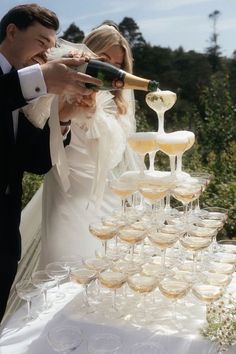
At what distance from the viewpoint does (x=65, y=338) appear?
1.62m

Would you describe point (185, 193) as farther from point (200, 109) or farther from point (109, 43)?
point (200, 109)

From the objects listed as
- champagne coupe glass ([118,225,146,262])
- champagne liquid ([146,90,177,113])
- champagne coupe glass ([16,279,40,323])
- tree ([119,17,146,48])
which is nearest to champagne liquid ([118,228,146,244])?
champagne coupe glass ([118,225,146,262])

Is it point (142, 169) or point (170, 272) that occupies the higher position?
point (142, 169)

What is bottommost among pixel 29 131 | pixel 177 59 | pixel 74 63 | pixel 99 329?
pixel 99 329

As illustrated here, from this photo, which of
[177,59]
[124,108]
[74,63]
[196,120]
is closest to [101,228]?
[74,63]

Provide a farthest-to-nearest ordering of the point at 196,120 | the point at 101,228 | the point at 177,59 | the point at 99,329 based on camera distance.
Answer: the point at 177,59, the point at 196,120, the point at 101,228, the point at 99,329

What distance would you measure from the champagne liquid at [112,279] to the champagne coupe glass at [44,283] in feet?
0.71

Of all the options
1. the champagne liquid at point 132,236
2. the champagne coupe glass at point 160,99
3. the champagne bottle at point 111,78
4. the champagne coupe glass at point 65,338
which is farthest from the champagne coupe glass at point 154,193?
the champagne coupe glass at point 65,338

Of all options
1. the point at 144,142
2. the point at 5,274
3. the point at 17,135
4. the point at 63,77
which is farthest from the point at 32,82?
the point at 5,274

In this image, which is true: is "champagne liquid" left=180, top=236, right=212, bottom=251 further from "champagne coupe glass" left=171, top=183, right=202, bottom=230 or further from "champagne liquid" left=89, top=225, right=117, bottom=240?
"champagne liquid" left=89, top=225, right=117, bottom=240

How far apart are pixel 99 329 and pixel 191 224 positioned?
1.64 ft

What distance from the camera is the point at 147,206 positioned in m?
2.11

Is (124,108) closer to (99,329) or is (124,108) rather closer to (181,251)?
(181,251)

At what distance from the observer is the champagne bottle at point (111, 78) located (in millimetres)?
1787
